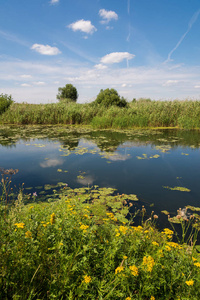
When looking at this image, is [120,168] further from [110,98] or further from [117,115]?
[110,98]

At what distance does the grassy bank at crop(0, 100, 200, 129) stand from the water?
260 inches

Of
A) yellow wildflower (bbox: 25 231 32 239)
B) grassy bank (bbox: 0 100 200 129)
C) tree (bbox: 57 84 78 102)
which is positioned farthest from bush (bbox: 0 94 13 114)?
tree (bbox: 57 84 78 102)

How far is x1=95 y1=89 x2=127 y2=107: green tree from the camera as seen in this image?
2612cm

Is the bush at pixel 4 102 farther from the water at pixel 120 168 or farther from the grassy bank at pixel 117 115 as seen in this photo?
the water at pixel 120 168

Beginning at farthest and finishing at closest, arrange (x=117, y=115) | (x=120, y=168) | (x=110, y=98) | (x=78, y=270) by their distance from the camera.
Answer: (x=110, y=98)
(x=117, y=115)
(x=120, y=168)
(x=78, y=270)

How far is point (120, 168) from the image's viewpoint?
6340 mm

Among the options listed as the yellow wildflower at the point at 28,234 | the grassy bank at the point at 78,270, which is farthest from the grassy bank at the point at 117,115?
the yellow wildflower at the point at 28,234

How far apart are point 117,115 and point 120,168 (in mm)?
10947

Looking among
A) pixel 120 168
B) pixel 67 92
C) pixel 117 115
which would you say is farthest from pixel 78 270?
pixel 67 92

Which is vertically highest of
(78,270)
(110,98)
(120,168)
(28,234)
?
(110,98)

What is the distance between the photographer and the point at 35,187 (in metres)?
4.73

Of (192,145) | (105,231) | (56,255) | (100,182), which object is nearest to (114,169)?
(100,182)

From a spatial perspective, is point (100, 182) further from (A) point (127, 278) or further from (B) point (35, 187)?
(A) point (127, 278)

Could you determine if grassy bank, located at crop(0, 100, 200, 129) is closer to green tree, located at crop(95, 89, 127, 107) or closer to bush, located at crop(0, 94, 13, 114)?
bush, located at crop(0, 94, 13, 114)
